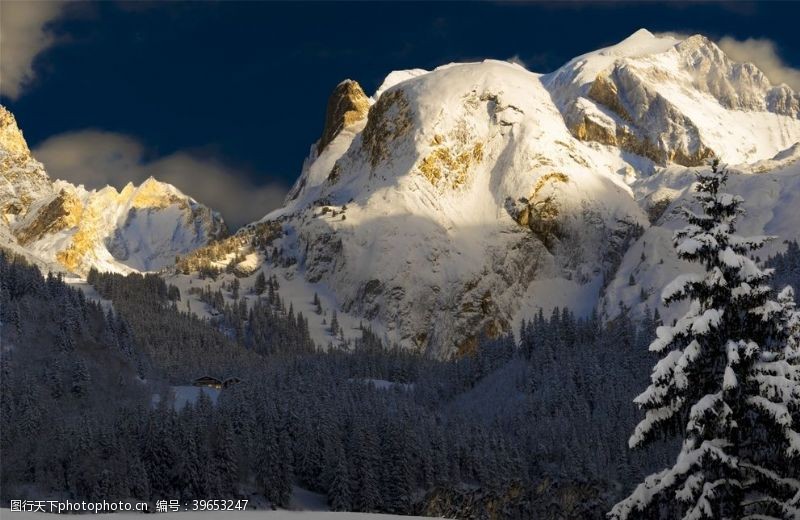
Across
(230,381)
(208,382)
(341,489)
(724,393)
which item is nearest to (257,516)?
(724,393)

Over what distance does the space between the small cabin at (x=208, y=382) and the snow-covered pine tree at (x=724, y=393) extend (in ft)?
535

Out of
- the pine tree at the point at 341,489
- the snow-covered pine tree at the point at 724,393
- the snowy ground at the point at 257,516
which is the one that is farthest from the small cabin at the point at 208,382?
the snow-covered pine tree at the point at 724,393

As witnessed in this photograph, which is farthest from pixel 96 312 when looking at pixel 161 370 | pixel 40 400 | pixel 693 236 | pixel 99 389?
pixel 693 236

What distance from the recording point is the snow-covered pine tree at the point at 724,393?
3003 cm

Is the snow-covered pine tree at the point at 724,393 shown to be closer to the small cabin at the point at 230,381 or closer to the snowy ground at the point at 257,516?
the snowy ground at the point at 257,516

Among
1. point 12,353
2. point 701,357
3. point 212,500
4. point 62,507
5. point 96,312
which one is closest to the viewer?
point 701,357

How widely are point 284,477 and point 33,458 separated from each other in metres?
27.9

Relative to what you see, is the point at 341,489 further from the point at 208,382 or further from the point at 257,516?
the point at 257,516

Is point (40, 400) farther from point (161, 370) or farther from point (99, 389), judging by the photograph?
point (161, 370)

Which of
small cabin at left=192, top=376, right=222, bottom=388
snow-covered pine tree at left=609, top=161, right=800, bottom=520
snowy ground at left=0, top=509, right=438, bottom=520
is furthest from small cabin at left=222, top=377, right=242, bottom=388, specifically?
snow-covered pine tree at left=609, top=161, right=800, bottom=520

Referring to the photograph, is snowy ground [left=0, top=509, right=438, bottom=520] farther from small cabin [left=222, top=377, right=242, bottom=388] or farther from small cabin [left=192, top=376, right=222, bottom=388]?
small cabin [left=192, top=376, right=222, bottom=388]

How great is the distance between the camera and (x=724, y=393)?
30281mm

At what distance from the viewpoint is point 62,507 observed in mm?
110312

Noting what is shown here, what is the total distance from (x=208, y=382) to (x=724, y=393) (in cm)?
16611
